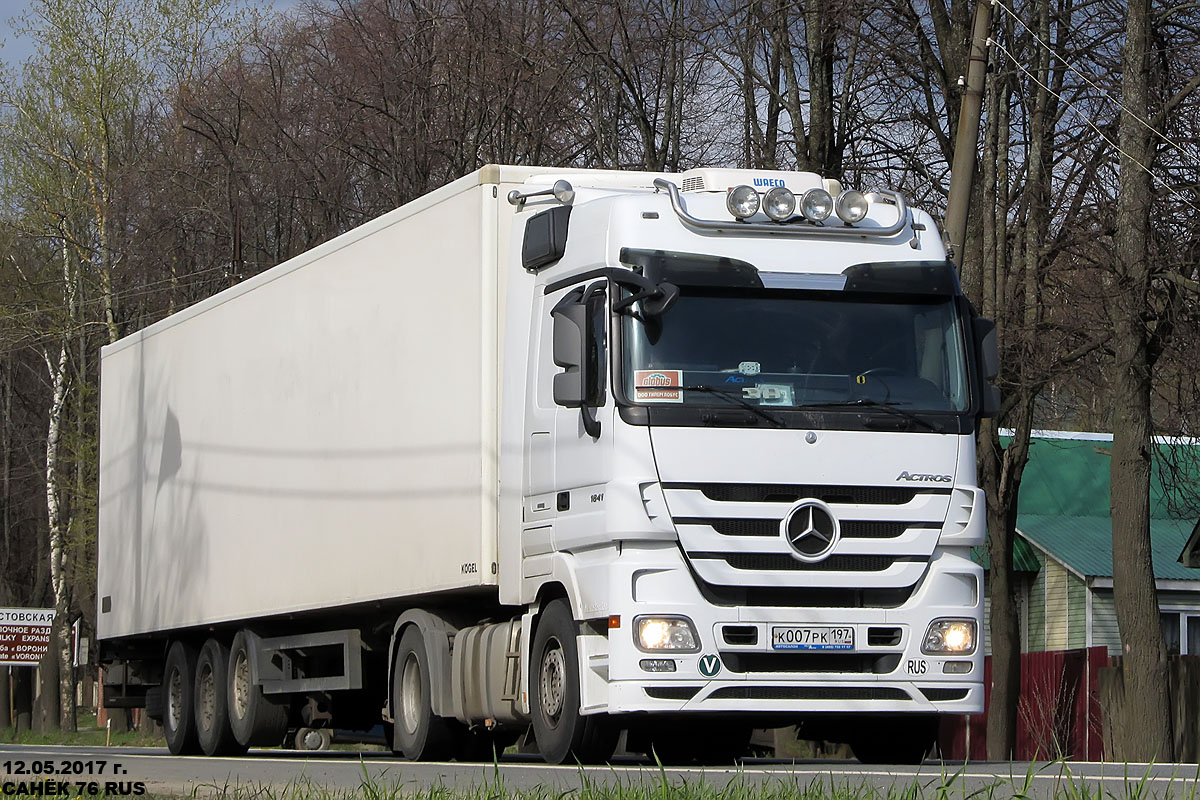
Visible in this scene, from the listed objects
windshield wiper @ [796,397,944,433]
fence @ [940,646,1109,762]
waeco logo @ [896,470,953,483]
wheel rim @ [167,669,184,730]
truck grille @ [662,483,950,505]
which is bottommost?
fence @ [940,646,1109,762]

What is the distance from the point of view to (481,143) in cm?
2609

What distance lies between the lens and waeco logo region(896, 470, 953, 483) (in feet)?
36.8

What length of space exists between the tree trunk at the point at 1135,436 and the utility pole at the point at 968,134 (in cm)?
149

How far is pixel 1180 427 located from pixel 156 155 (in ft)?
72.4

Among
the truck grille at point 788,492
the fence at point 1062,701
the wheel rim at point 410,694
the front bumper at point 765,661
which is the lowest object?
the fence at point 1062,701

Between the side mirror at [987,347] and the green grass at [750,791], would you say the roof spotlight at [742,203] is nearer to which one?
the side mirror at [987,347]

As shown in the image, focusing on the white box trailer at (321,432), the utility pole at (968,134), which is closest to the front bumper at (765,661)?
the white box trailer at (321,432)

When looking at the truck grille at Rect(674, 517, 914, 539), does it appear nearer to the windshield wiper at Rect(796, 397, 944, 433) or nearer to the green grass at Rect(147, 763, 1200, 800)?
the windshield wiper at Rect(796, 397, 944, 433)

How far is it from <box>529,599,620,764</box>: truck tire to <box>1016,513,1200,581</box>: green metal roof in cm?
2016

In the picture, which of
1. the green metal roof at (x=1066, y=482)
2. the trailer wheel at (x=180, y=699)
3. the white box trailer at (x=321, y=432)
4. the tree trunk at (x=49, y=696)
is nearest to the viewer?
the white box trailer at (x=321, y=432)

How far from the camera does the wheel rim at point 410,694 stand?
13.2m

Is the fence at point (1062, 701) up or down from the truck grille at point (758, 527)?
down

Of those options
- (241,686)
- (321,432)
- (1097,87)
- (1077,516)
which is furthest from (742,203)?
(1077,516)

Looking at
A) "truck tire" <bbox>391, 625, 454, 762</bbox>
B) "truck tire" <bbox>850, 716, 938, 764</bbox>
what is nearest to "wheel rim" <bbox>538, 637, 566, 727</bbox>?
"truck tire" <bbox>391, 625, 454, 762</bbox>
